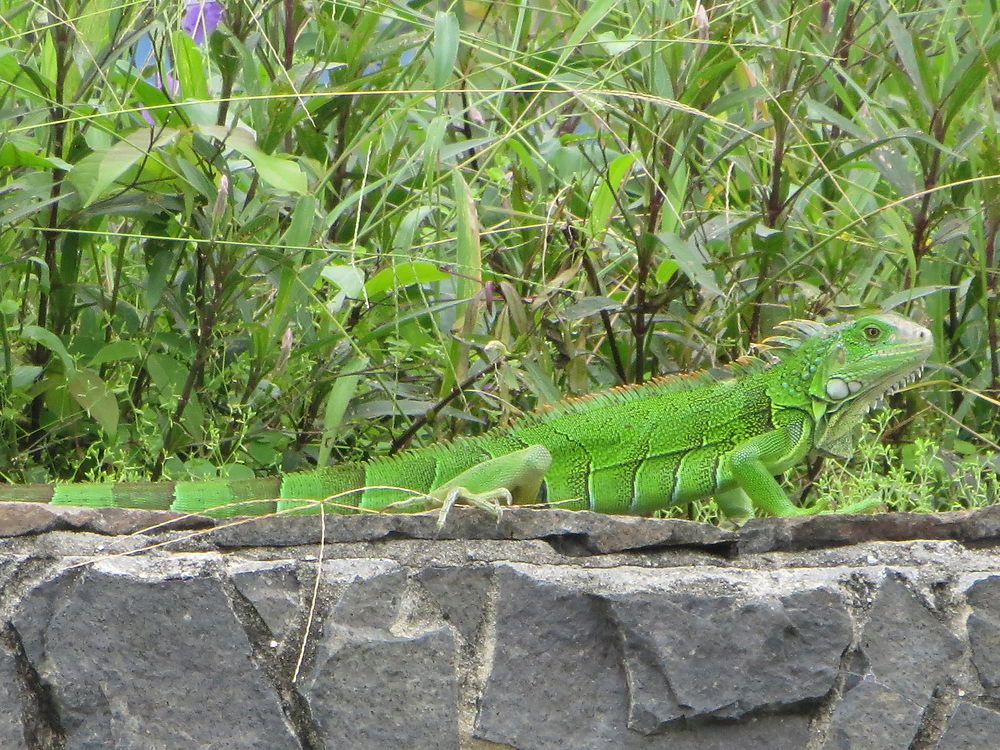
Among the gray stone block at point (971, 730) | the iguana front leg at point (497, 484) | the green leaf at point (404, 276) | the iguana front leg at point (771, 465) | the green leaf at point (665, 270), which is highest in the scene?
the green leaf at point (404, 276)

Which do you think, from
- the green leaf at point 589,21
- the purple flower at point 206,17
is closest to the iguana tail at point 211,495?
the green leaf at point 589,21

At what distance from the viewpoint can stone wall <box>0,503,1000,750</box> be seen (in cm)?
225

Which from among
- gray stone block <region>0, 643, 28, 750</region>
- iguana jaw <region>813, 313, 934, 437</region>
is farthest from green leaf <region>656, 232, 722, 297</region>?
gray stone block <region>0, 643, 28, 750</region>

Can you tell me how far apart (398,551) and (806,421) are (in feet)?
3.47

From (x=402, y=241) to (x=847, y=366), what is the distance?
3.49 ft

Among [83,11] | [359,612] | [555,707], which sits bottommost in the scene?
[555,707]

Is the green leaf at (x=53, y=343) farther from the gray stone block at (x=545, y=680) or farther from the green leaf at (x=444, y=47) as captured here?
the gray stone block at (x=545, y=680)

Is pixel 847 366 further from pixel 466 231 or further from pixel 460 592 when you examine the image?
pixel 460 592

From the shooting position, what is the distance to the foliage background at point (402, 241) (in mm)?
2869

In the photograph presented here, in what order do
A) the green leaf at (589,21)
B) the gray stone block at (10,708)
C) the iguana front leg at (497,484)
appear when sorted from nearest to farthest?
the gray stone block at (10,708) < the iguana front leg at (497,484) < the green leaf at (589,21)

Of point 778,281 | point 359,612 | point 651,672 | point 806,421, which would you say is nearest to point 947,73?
point 778,281

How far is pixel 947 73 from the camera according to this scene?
10.1ft

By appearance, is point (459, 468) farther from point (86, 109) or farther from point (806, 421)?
point (86, 109)

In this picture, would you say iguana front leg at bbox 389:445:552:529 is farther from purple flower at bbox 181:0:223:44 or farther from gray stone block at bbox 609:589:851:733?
purple flower at bbox 181:0:223:44
